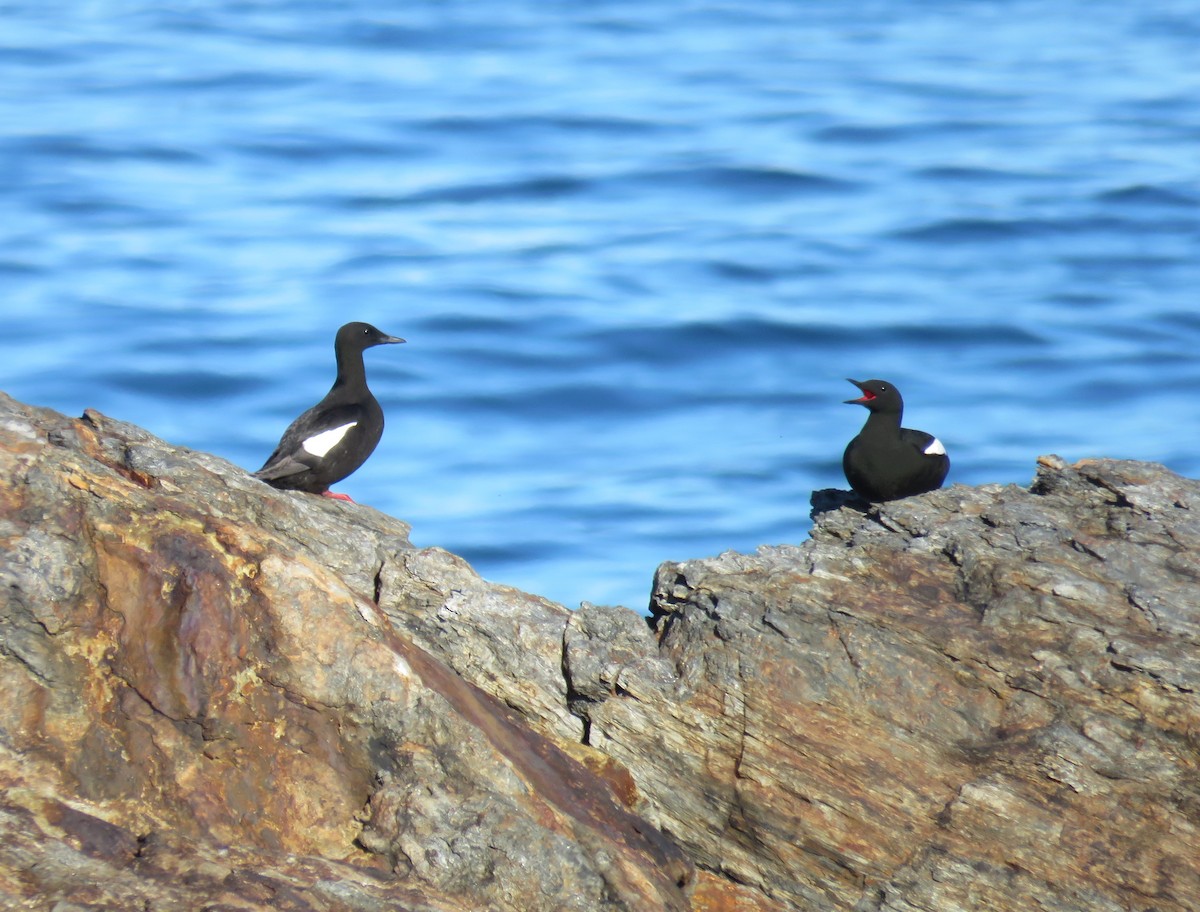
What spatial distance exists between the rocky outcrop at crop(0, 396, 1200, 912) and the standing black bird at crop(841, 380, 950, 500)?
3.49 ft

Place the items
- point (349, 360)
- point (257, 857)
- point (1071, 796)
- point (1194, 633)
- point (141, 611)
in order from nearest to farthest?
point (257, 857) < point (141, 611) < point (1071, 796) < point (1194, 633) < point (349, 360)

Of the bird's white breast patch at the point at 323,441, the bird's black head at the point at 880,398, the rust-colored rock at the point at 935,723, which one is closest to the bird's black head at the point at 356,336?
the bird's white breast patch at the point at 323,441

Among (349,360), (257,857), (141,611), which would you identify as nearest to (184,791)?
(257,857)

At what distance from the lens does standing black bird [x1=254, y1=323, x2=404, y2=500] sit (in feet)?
21.2

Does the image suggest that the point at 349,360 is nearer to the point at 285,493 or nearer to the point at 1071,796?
the point at 285,493

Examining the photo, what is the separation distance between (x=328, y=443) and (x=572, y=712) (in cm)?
230

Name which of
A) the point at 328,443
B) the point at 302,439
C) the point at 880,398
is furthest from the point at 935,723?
the point at 302,439

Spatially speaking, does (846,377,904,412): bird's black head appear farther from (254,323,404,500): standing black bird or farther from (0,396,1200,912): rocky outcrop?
(254,323,404,500): standing black bird

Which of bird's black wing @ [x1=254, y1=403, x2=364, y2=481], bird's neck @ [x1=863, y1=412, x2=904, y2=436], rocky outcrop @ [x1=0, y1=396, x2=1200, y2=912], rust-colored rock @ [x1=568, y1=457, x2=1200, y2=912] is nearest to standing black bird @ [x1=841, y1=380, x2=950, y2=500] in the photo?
bird's neck @ [x1=863, y1=412, x2=904, y2=436]

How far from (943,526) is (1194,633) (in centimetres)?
102

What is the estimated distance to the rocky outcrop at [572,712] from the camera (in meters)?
3.79

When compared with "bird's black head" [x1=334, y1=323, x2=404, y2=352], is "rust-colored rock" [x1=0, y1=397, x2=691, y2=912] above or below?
below

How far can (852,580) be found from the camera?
5137 mm

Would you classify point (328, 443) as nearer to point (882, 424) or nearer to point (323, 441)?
point (323, 441)
